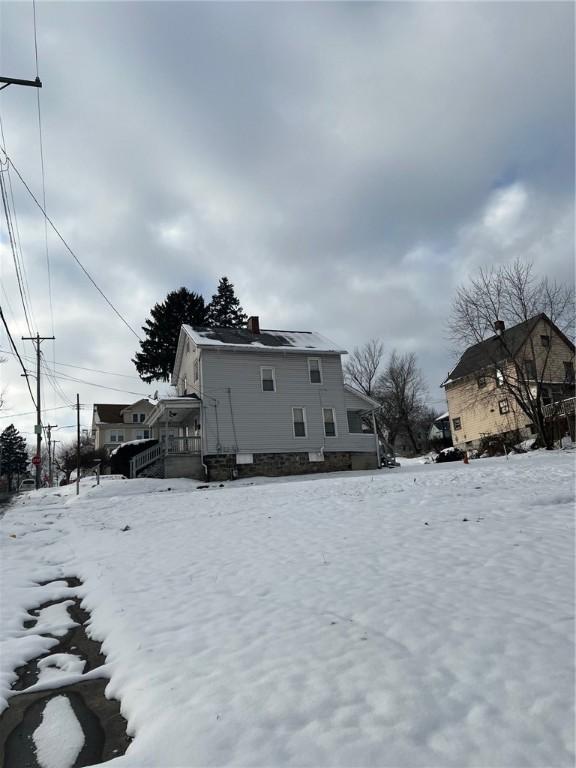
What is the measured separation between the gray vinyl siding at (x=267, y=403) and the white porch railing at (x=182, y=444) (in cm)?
96

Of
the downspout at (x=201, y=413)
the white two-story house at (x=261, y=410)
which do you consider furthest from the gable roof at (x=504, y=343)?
the downspout at (x=201, y=413)

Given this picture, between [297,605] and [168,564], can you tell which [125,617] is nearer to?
[297,605]

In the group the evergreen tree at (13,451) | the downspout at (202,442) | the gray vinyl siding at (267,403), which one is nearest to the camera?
the downspout at (202,442)

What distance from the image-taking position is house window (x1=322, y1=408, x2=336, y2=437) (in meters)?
27.0

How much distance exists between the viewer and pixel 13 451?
84.4 metres

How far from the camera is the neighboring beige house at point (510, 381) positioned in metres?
24.7

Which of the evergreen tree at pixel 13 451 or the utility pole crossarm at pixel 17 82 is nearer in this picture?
the utility pole crossarm at pixel 17 82

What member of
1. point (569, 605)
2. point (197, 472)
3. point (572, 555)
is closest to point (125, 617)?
point (569, 605)

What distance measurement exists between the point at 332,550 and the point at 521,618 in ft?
11.3

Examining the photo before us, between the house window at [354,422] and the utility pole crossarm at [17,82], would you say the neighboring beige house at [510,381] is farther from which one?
the utility pole crossarm at [17,82]

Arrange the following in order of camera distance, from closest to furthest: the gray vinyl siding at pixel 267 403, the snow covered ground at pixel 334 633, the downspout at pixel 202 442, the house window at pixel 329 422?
the snow covered ground at pixel 334 633, the downspout at pixel 202 442, the gray vinyl siding at pixel 267 403, the house window at pixel 329 422

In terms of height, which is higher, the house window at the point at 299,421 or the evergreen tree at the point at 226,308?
the evergreen tree at the point at 226,308

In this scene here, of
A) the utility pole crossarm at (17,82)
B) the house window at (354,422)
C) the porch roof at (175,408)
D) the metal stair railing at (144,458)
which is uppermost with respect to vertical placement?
the utility pole crossarm at (17,82)

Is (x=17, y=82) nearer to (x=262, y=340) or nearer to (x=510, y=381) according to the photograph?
(x=262, y=340)
